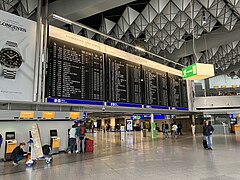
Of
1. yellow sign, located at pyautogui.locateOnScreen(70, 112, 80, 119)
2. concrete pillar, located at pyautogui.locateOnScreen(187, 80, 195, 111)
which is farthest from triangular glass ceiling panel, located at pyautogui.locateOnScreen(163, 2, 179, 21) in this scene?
concrete pillar, located at pyautogui.locateOnScreen(187, 80, 195, 111)

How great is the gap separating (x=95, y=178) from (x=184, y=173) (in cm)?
225

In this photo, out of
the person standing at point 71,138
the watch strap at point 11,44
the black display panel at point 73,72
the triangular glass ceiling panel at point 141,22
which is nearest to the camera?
the watch strap at point 11,44

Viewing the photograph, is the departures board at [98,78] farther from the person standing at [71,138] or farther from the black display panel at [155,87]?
the person standing at [71,138]

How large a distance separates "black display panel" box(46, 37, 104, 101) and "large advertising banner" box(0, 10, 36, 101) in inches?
26.9

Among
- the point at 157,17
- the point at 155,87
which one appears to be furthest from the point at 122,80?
the point at 157,17

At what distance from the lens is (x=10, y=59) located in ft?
22.2

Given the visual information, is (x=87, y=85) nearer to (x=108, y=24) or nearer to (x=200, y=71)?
(x=200, y=71)

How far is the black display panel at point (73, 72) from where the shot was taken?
756 centimetres

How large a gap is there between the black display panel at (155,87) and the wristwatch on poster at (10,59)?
7.05 metres

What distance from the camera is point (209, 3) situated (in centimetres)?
967

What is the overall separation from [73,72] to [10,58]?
234cm

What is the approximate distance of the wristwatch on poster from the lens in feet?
21.8

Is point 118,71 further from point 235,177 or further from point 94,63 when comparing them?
point 235,177

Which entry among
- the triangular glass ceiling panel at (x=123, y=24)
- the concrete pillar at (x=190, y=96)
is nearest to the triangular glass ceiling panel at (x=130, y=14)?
the triangular glass ceiling panel at (x=123, y=24)
